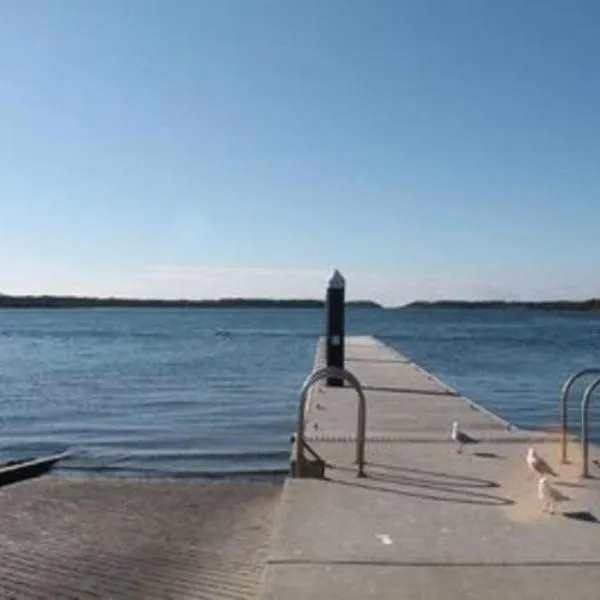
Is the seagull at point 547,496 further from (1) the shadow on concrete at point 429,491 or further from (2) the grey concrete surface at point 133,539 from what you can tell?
(2) the grey concrete surface at point 133,539

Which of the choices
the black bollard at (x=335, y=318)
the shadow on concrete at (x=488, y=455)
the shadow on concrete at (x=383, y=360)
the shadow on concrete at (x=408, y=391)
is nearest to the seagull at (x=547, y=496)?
the shadow on concrete at (x=488, y=455)

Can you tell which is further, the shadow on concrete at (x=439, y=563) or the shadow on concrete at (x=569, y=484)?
the shadow on concrete at (x=569, y=484)

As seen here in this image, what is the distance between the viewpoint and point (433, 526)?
6582 millimetres

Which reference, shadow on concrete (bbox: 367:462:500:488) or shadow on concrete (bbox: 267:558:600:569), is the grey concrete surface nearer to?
shadow on concrete (bbox: 267:558:600:569)

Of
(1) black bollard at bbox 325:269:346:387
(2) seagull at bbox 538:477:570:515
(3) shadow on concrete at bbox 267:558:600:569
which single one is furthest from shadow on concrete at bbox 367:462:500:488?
(1) black bollard at bbox 325:269:346:387

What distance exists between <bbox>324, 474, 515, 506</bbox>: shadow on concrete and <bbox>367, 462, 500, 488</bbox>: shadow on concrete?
0.61 ft

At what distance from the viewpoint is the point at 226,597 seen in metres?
5.90

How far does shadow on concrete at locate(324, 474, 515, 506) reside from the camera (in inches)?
293

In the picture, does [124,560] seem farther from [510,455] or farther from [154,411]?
[154,411]

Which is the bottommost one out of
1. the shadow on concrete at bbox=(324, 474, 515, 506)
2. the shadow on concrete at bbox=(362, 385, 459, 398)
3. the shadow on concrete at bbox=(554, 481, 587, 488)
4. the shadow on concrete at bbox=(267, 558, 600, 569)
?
the shadow on concrete at bbox=(267, 558, 600, 569)

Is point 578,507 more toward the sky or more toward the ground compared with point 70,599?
more toward the sky

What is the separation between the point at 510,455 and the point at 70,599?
5033 millimetres

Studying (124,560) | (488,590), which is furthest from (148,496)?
(488,590)

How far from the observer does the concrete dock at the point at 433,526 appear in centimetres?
535
